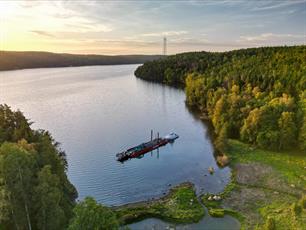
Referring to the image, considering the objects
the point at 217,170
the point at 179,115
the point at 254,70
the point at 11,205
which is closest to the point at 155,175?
the point at 217,170

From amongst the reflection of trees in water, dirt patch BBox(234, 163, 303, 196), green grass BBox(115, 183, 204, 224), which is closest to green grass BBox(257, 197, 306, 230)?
dirt patch BBox(234, 163, 303, 196)

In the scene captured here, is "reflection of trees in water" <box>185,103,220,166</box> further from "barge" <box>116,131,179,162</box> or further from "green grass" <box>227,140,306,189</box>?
"barge" <box>116,131,179,162</box>

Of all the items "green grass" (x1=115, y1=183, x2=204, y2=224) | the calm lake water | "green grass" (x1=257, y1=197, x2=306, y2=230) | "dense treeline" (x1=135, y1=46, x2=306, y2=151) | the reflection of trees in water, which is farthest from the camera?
the reflection of trees in water

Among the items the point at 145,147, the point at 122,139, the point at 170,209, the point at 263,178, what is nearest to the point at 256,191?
the point at 263,178

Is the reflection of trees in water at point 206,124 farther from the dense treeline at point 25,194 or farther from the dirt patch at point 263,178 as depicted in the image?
the dense treeline at point 25,194

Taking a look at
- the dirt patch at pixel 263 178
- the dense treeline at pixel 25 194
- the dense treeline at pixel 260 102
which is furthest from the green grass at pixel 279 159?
the dense treeline at pixel 25 194

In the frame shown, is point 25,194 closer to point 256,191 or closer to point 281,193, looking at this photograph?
point 256,191
